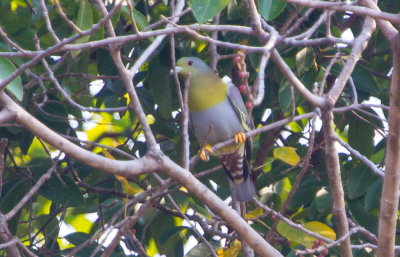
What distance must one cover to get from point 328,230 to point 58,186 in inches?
57.4

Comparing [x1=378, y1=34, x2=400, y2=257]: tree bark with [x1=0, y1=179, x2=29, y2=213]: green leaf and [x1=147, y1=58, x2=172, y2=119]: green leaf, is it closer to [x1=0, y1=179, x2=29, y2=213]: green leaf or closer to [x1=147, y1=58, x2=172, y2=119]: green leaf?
[x1=147, y1=58, x2=172, y2=119]: green leaf

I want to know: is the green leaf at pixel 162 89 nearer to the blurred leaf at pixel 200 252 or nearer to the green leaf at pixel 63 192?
the green leaf at pixel 63 192

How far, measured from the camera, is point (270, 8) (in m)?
3.20

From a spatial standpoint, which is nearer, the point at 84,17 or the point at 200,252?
the point at 84,17

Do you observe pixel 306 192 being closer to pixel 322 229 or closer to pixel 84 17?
pixel 322 229

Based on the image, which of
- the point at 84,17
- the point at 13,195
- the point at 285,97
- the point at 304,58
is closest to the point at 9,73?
the point at 84,17

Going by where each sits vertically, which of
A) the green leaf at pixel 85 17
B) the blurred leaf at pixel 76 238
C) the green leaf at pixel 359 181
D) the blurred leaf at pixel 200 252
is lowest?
the blurred leaf at pixel 76 238

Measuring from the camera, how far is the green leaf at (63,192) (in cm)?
391

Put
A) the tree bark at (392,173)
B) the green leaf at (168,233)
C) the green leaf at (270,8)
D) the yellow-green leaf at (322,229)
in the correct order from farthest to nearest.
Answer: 1. the green leaf at (168,233)
2. the yellow-green leaf at (322,229)
3. the green leaf at (270,8)
4. the tree bark at (392,173)

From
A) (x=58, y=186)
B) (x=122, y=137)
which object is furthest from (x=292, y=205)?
(x=122, y=137)

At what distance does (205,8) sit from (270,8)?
50 centimetres

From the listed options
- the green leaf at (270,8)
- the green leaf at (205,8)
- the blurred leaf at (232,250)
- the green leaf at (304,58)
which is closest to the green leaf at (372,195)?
the green leaf at (304,58)

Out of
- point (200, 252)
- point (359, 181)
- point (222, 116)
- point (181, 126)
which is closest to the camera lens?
point (181, 126)

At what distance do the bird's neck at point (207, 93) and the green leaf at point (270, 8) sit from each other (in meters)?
1.54
